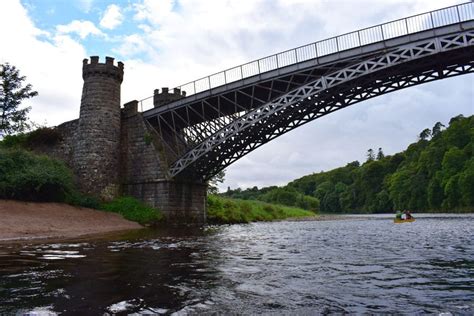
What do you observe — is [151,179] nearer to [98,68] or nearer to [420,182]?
[98,68]

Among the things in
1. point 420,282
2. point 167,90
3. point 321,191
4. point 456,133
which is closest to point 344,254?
point 420,282

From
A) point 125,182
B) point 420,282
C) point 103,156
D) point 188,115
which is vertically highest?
point 188,115

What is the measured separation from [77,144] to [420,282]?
1150 inches

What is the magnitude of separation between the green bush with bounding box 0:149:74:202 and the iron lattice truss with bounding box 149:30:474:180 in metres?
8.40

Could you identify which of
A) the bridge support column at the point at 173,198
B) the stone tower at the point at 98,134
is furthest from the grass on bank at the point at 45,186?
the stone tower at the point at 98,134

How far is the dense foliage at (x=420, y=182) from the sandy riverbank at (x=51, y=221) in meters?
58.3

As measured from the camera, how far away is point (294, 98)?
2633cm

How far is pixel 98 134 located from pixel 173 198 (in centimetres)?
781

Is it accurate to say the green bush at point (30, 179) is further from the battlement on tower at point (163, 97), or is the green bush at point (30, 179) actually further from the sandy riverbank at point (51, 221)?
the battlement on tower at point (163, 97)

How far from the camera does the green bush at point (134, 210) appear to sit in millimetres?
27703

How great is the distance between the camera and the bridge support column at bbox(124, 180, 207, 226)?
29516 millimetres

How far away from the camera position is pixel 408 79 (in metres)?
26.2

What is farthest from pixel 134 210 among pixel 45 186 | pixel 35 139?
pixel 35 139

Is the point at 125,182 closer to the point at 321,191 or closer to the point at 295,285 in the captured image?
the point at 295,285
